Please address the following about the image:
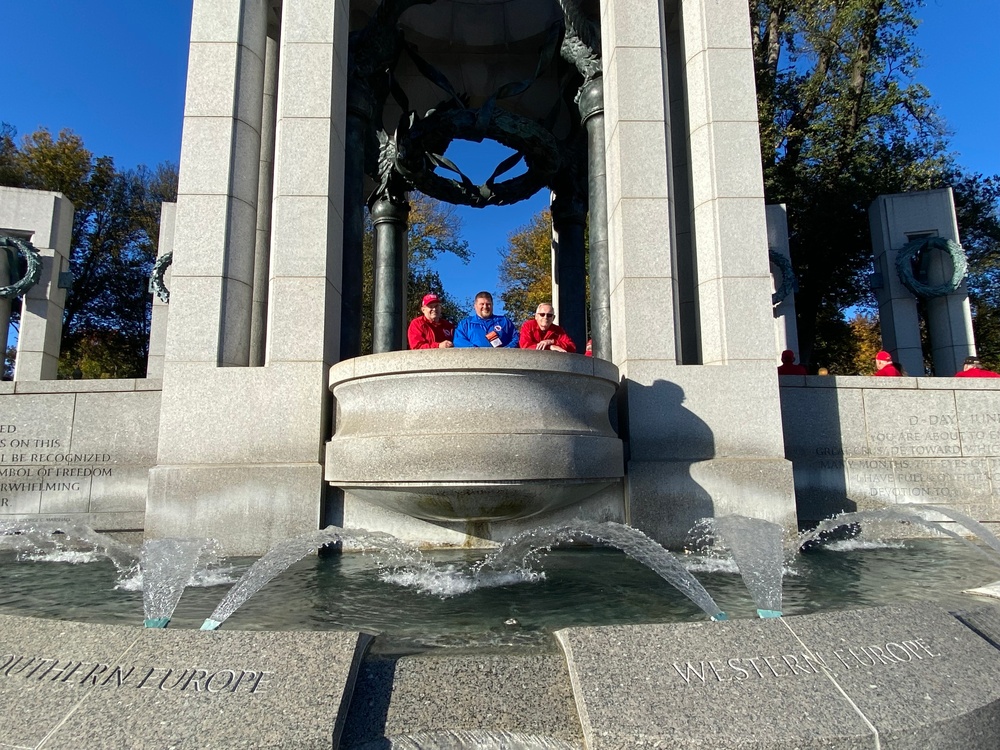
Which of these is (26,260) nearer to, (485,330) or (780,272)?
(485,330)

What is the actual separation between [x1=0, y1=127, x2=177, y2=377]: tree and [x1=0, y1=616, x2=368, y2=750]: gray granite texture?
36.5 metres

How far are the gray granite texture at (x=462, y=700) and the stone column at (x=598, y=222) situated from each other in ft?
23.3

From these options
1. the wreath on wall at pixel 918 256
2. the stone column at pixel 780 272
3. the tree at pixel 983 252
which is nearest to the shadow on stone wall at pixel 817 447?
the stone column at pixel 780 272

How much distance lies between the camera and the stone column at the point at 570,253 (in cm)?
1338

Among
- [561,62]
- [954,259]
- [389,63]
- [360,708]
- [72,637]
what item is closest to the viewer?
[360,708]

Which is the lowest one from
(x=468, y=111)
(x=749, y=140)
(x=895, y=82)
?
(x=749, y=140)

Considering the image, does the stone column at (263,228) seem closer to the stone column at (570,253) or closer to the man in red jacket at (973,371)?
the stone column at (570,253)

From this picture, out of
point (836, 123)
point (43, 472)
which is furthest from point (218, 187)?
point (836, 123)

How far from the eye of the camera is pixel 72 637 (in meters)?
3.25

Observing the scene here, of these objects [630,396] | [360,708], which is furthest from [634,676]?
[630,396]

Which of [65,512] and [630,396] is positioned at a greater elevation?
[630,396]

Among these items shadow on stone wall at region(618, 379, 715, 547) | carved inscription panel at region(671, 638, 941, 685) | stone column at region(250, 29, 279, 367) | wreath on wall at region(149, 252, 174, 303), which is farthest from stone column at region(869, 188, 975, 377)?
wreath on wall at region(149, 252, 174, 303)

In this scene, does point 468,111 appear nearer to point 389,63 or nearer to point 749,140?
point 389,63

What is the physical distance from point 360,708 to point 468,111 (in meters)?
10.7
